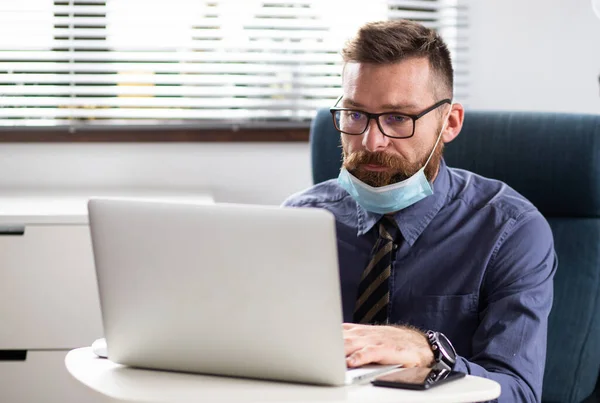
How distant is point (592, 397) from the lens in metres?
1.81

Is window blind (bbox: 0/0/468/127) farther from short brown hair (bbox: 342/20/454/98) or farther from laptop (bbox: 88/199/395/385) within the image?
laptop (bbox: 88/199/395/385)

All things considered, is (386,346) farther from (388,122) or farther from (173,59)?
(173,59)

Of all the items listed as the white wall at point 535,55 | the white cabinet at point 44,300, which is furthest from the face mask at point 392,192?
the white wall at point 535,55

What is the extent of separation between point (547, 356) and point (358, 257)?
1.50 ft

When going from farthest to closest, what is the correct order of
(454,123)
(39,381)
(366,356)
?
(39,381) < (454,123) < (366,356)

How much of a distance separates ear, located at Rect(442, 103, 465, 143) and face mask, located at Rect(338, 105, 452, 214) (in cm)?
11

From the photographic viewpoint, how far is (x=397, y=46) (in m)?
1.61

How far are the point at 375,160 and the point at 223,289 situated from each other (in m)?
0.66

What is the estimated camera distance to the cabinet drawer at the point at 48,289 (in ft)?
7.18

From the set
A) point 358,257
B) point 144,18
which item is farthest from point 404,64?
point 144,18

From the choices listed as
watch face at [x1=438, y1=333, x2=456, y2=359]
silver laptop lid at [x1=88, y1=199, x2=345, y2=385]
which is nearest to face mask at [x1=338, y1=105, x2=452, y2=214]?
watch face at [x1=438, y1=333, x2=456, y2=359]

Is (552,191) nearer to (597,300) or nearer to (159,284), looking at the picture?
(597,300)

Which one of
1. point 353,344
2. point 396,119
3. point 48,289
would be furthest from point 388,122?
point 48,289

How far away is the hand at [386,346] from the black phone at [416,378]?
0.16 ft
